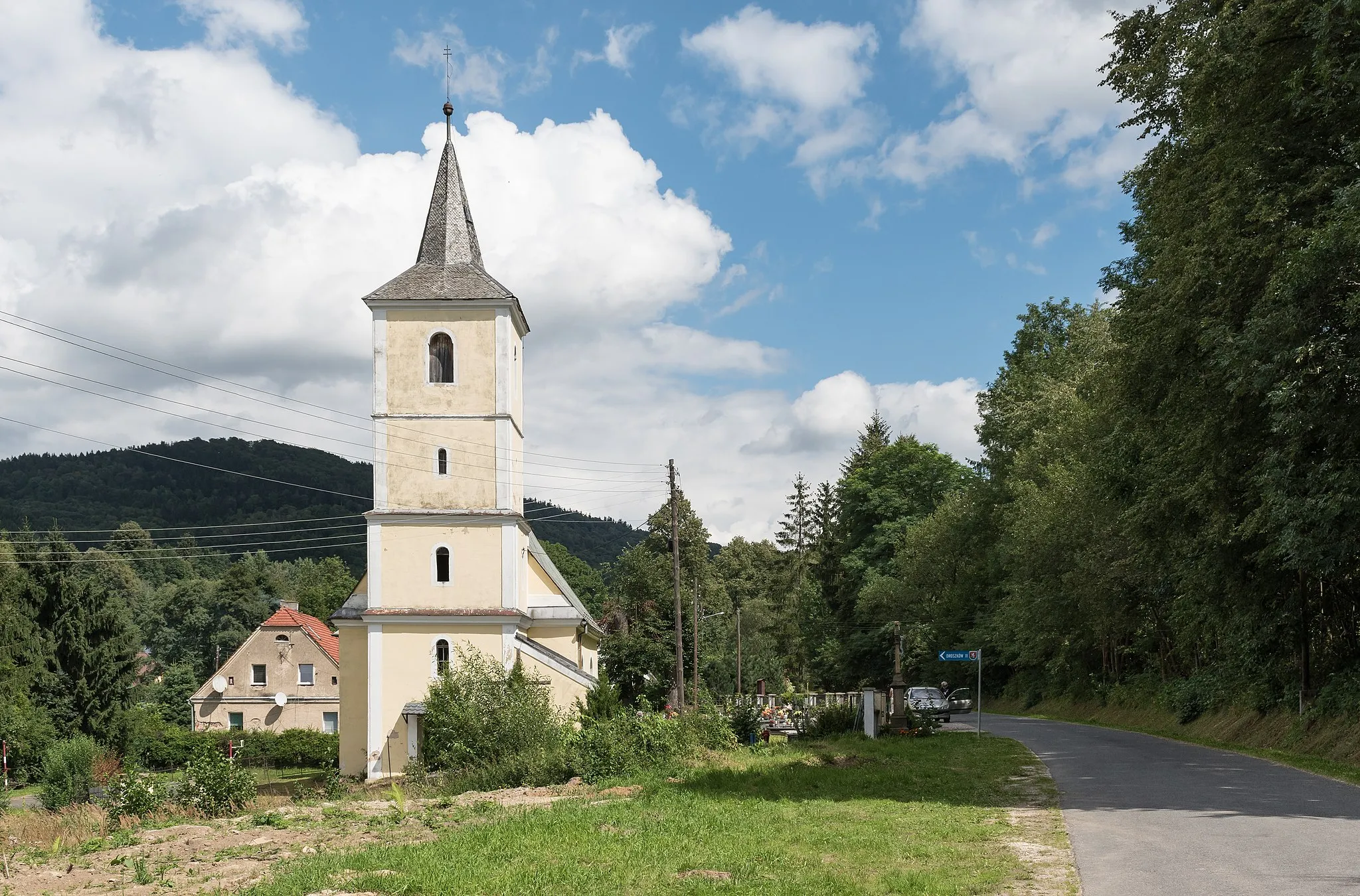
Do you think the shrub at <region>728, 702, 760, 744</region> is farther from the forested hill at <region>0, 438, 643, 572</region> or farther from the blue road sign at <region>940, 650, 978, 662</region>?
the forested hill at <region>0, 438, 643, 572</region>

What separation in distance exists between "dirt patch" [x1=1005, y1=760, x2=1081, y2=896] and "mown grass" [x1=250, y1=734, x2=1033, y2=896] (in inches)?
6.3

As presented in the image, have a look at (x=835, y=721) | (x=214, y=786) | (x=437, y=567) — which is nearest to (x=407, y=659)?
(x=437, y=567)

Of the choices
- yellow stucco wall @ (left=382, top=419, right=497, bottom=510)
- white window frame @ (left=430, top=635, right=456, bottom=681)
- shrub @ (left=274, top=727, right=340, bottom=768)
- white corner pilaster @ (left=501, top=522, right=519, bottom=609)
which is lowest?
shrub @ (left=274, top=727, right=340, bottom=768)

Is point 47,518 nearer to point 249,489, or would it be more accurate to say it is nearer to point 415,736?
point 249,489

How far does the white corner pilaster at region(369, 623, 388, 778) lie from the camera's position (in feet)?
107

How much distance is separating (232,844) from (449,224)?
85.0 ft

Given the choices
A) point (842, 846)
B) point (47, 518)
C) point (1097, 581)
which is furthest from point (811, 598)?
point (47, 518)

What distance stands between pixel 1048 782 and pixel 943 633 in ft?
132

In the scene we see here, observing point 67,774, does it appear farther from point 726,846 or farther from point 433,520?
point 726,846

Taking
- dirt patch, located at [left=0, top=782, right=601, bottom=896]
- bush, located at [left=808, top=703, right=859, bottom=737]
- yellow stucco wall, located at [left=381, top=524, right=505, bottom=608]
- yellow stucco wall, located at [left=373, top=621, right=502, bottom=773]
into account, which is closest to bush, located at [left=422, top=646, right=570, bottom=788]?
dirt patch, located at [left=0, top=782, right=601, bottom=896]

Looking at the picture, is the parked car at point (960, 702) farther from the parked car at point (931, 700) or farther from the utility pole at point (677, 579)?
the utility pole at point (677, 579)

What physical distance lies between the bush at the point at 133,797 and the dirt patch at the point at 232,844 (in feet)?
3.96

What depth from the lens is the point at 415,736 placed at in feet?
107

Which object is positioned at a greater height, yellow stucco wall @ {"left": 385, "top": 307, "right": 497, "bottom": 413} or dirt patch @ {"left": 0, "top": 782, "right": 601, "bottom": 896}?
yellow stucco wall @ {"left": 385, "top": 307, "right": 497, "bottom": 413}
